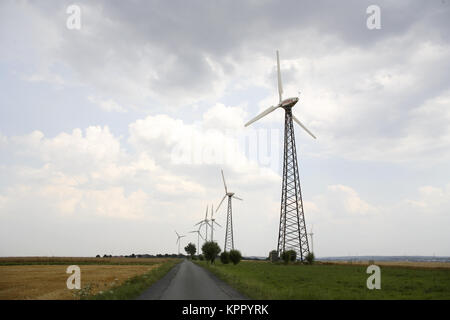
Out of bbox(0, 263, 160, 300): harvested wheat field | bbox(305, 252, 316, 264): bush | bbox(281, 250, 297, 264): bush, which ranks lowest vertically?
bbox(305, 252, 316, 264): bush

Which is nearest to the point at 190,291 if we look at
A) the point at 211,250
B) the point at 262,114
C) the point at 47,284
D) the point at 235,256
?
the point at 47,284

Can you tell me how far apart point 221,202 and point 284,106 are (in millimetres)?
52196

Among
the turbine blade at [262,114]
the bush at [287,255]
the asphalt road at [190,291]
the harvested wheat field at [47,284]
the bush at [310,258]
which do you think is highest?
the turbine blade at [262,114]

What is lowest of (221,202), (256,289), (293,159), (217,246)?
(217,246)

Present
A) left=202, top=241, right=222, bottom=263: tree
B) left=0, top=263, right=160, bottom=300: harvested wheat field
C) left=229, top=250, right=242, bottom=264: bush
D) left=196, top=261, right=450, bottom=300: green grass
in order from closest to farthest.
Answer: left=196, top=261, right=450, bottom=300: green grass, left=0, top=263, right=160, bottom=300: harvested wheat field, left=229, top=250, right=242, bottom=264: bush, left=202, top=241, right=222, bottom=263: tree

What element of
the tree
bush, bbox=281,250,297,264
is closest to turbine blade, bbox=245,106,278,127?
bush, bbox=281,250,297,264

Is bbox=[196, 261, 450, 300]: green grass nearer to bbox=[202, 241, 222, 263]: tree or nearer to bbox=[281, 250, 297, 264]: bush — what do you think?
bbox=[281, 250, 297, 264]: bush

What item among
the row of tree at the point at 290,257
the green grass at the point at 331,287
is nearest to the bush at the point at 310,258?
the row of tree at the point at 290,257

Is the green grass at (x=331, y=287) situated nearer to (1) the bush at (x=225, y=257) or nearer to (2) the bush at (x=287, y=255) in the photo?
(2) the bush at (x=287, y=255)

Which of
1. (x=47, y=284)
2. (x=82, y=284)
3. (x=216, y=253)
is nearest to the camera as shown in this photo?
(x=82, y=284)

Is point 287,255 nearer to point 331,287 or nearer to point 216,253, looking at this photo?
point 216,253
